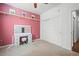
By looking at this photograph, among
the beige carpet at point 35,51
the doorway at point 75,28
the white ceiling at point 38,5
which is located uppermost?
the white ceiling at point 38,5

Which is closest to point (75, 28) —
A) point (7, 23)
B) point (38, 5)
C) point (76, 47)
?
point (76, 47)

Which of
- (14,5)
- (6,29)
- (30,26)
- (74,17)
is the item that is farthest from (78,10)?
(6,29)

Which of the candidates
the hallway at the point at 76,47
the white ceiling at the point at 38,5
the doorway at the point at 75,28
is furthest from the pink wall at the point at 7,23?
the hallway at the point at 76,47

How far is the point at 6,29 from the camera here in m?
1.80

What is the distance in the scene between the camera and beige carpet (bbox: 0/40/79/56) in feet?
5.89

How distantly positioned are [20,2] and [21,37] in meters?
0.75

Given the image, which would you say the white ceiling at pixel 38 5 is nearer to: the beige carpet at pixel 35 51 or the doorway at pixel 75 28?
the doorway at pixel 75 28

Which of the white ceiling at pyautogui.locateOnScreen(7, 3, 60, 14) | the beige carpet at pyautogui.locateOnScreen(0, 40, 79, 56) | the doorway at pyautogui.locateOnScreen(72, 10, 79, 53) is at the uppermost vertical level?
the white ceiling at pyautogui.locateOnScreen(7, 3, 60, 14)

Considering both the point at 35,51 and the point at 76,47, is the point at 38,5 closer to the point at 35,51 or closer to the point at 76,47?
the point at 35,51

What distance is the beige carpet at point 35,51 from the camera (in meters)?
1.79

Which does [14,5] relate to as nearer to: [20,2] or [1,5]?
[20,2]

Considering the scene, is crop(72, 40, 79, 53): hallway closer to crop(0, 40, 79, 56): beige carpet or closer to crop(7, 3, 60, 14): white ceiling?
crop(0, 40, 79, 56): beige carpet

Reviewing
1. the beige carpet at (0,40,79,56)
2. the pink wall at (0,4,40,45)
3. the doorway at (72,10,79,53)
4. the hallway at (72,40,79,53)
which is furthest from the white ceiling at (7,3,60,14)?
the hallway at (72,40,79,53)

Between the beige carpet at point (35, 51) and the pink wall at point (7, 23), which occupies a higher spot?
the pink wall at point (7, 23)
